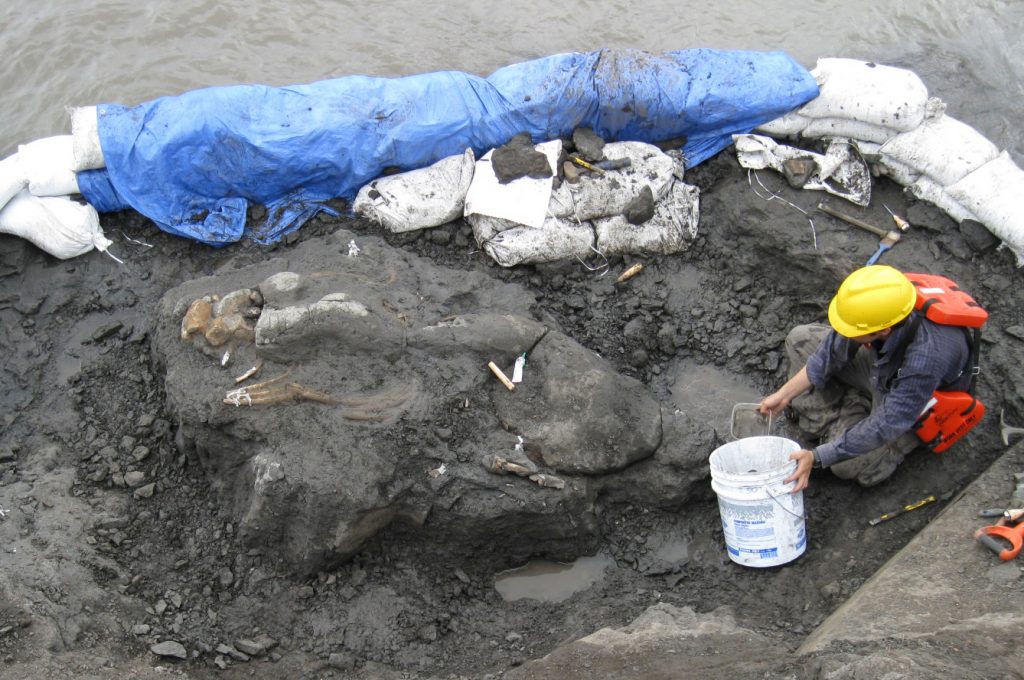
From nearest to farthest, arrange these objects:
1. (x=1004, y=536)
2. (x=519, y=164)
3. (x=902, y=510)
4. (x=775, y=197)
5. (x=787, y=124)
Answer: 1. (x=1004, y=536)
2. (x=902, y=510)
3. (x=519, y=164)
4. (x=775, y=197)
5. (x=787, y=124)

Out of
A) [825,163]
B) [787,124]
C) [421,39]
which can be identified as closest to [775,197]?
[825,163]

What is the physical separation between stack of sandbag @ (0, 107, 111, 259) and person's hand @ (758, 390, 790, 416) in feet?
13.0

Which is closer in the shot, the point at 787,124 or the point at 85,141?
the point at 85,141

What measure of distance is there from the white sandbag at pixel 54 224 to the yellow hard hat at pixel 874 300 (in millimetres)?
4163

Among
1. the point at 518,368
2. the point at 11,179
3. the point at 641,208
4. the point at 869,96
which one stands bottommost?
the point at 518,368

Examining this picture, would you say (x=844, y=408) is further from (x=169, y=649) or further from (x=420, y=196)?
(x=169, y=649)

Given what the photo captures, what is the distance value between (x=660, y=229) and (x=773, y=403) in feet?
4.70

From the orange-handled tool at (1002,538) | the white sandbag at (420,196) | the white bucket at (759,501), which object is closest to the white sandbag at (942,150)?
the white bucket at (759,501)

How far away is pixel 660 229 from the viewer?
5.10m

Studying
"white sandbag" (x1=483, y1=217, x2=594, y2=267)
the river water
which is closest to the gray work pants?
"white sandbag" (x1=483, y1=217, x2=594, y2=267)

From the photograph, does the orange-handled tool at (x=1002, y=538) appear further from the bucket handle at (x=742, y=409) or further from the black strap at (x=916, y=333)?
the bucket handle at (x=742, y=409)

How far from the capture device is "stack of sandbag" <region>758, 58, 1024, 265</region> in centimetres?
481

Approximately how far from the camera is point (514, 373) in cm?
427

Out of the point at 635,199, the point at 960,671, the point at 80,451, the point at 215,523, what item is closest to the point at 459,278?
the point at 635,199
